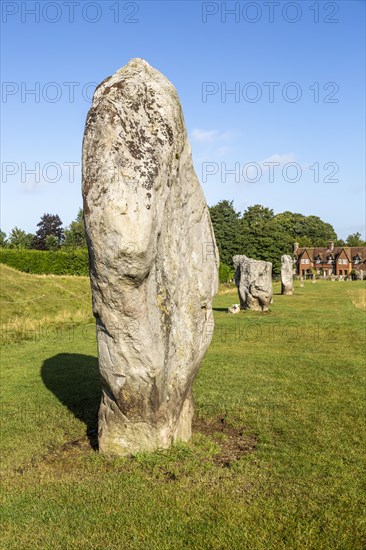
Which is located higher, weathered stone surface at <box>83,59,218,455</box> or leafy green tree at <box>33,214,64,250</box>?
leafy green tree at <box>33,214,64,250</box>

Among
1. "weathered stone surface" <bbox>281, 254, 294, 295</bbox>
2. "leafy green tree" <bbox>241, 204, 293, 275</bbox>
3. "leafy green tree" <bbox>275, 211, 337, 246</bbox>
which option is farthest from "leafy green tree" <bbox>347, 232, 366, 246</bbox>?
"weathered stone surface" <bbox>281, 254, 294, 295</bbox>

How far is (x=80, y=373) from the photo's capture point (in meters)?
13.7

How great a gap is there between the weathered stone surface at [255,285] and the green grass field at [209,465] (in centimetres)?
1113

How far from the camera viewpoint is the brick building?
350 ft

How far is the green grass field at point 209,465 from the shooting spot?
5516 millimetres

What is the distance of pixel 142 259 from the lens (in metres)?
6.73

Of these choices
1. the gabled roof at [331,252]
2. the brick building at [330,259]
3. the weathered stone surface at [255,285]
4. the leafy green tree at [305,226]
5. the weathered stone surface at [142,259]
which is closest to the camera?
the weathered stone surface at [142,259]

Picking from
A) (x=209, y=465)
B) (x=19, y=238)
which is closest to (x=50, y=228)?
(x=19, y=238)

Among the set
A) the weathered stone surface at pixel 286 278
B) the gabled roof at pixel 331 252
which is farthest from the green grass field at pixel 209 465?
the gabled roof at pixel 331 252

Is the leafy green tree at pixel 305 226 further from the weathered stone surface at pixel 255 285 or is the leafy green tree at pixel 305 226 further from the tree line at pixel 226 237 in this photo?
the weathered stone surface at pixel 255 285

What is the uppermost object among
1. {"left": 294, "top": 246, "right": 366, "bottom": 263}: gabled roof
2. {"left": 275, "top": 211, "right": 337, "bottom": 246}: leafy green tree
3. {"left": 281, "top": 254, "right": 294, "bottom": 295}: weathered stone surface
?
{"left": 275, "top": 211, "right": 337, "bottom": 246}: leafy green tree

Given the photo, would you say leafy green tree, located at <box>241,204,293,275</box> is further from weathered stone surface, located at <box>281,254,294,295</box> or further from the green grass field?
the green grass field

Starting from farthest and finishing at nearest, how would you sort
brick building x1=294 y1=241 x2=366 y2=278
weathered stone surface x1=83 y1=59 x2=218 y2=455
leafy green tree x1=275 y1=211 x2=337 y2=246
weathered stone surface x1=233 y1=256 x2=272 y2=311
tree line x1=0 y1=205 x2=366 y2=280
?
leafy green tree x1=275 y1=211 x2=337 y2=246, brick building x1=294 y1=241 x2=366 y2=278, tree line x1=0 y1=205 x2=366 y2=280, weathered stone surface x1=233 y1=256 x2=272 y2=311, weathered stone surface x1=83 y1=59 x2=218 y2=455

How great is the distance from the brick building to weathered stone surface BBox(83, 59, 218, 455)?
98938 mm
